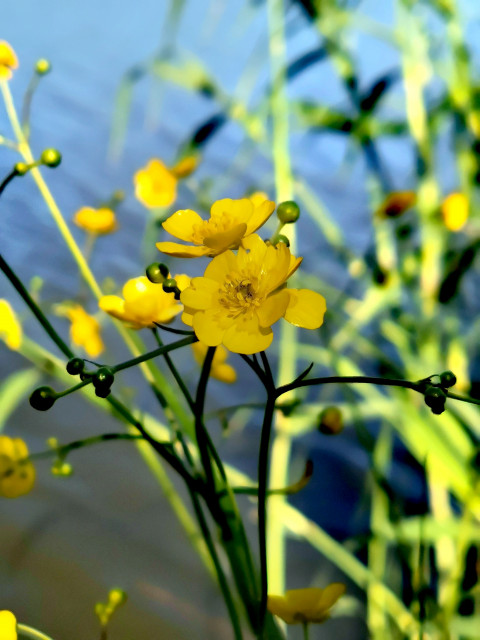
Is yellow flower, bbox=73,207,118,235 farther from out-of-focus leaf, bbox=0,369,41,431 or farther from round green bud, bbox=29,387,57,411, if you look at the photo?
round green bud, bbox=29,387,57,411

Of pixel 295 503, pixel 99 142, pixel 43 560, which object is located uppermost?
pixel 99 142

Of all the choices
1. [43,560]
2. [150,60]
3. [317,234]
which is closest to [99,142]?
[150,60]

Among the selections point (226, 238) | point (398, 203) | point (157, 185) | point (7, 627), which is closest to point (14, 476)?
point (7, 627)

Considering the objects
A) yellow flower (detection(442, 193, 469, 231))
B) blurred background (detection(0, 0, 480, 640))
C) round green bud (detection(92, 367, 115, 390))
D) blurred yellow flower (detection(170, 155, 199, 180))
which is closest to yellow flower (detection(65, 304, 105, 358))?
blurred background (detection(0, 0, 480, 640))

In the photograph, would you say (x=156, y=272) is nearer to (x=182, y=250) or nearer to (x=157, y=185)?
(x=182, y=250)

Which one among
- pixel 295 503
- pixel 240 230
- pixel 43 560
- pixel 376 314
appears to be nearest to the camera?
pixel 240 230

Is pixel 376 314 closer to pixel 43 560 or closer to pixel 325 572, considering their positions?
pixel 325 572
